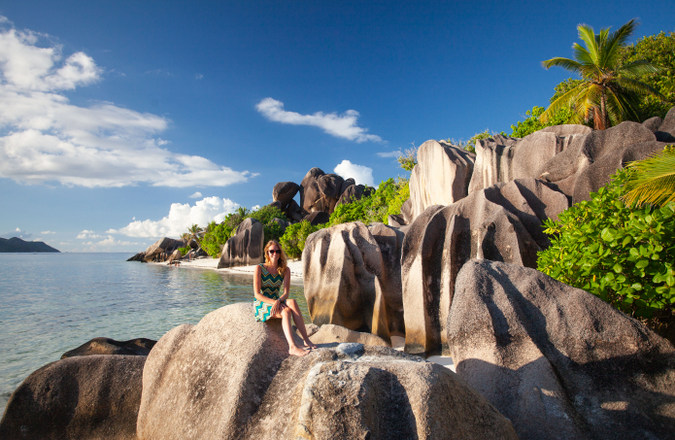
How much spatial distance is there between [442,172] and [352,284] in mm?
5073

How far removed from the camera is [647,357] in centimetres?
369

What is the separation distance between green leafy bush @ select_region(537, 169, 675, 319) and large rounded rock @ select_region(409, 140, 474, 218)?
23.5ft

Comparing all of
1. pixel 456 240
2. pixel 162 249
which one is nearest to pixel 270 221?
pixel 162 249

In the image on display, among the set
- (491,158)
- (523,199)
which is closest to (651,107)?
(491,158)

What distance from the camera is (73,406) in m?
4.59

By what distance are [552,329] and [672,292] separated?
A: 1.07 m

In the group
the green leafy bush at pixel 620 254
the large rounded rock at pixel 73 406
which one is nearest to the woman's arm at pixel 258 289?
the large rounded rock at pixel 73 406

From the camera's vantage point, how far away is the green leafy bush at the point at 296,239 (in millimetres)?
30062

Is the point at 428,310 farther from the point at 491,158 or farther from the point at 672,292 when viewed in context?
the point at 491,158

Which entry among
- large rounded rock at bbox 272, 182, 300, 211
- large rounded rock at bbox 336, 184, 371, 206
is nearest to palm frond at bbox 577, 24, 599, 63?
large rounded rock at bbox 336, 184, 371, 206

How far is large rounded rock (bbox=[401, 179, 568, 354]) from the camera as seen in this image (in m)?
6.82

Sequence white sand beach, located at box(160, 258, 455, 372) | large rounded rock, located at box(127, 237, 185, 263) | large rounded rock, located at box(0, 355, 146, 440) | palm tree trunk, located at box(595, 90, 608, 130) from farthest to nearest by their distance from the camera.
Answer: large rounded rock, located at box(127, 237, 185, 263) → palm tree trunk, located at box(595, 90, 608, 130) → white sand beach, located at box(160, 258, 455, 372) → large rounded rock, located at box(0, 355, 146, 440)

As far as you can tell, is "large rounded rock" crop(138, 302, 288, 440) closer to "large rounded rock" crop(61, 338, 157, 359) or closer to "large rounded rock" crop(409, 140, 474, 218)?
"large rounded rock" crop(61, 338, 157, 359)

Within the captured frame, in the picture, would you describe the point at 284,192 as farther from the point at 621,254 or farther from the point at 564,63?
the point at 621,254
